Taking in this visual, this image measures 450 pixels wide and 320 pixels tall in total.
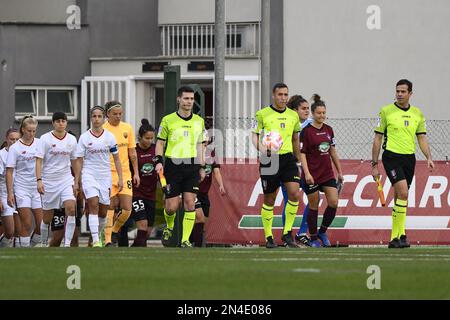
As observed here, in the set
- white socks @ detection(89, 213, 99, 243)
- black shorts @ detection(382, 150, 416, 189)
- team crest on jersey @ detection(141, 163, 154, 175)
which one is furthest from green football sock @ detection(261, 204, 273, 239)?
team crest on jersey @ detection(141, 163, 154, 175)

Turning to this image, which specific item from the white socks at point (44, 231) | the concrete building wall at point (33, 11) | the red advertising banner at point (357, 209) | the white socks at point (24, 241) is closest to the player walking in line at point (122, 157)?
the white socks at point (44, 231)

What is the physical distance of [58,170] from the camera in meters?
19.7

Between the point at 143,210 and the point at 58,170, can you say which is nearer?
the point at 58,170

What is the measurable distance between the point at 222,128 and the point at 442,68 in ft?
32.2

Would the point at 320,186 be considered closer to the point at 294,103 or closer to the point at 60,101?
the point at 294,103

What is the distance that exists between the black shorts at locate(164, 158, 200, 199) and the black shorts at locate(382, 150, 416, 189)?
251 centimetres

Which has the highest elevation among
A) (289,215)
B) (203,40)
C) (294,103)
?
(203,40)

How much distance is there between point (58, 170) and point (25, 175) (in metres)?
0.85

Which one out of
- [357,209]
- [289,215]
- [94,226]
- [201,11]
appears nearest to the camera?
[94,226]

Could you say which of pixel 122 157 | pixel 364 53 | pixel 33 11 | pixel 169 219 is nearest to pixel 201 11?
pixel 364 53

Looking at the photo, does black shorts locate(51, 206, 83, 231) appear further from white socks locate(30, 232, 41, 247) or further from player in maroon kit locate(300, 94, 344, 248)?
player in maroon kit locate(300, 94, 344, 248)

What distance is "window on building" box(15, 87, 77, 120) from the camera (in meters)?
33.6

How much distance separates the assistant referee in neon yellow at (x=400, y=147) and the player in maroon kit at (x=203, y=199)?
2.97 meters

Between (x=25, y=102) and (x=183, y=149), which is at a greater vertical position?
(x=25, y=102)
